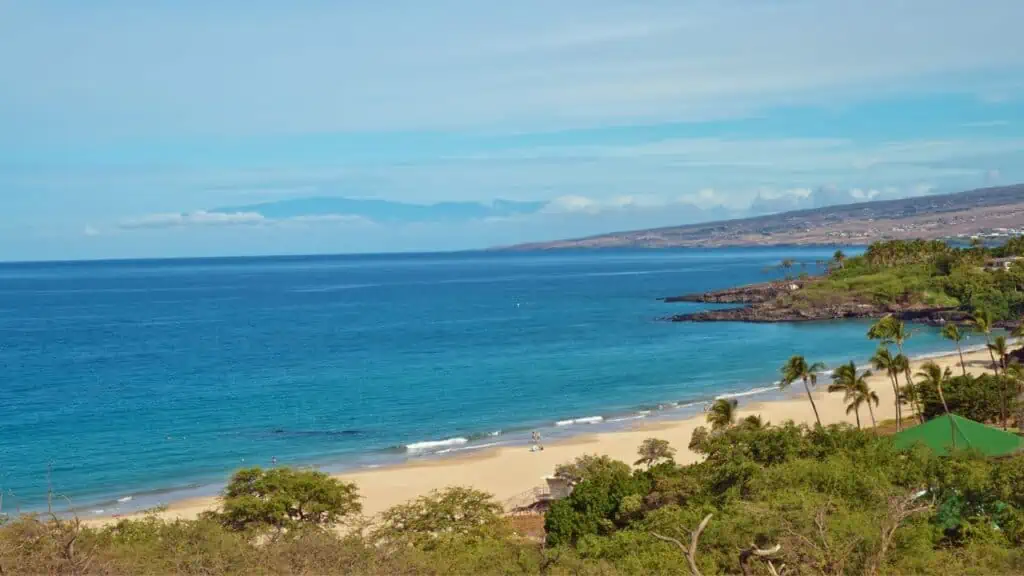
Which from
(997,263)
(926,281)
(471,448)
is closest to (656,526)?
(471,448)

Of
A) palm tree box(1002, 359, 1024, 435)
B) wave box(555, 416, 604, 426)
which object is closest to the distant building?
palm tree box(1002, 359, 1024, 435)

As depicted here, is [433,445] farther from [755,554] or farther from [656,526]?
[755,554]

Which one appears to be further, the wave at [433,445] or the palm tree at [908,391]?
the wave at [433,445]

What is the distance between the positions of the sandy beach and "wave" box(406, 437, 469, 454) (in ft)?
7.16

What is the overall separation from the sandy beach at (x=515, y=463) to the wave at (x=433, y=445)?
2.18 metres

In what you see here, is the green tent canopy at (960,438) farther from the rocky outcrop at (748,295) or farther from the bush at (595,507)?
the rocky outcrop at (748,295)

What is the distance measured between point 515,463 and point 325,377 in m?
28.4

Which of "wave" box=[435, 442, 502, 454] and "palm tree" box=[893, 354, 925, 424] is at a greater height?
"palm tree" box=[893, 354, 925, 424]

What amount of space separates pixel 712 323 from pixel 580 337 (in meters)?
17.7

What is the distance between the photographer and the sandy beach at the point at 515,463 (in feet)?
111

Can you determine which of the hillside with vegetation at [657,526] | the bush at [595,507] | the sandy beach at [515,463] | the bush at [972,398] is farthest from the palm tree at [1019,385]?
the bush at [595,507]

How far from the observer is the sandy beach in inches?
1326

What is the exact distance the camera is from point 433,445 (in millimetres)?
42906

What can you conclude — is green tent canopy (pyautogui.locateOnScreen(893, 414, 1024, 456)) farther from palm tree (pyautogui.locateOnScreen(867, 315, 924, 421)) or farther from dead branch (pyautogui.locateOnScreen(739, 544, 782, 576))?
dead branch (pyautogui.locateOnScreen(739, 544, 782, 576))
